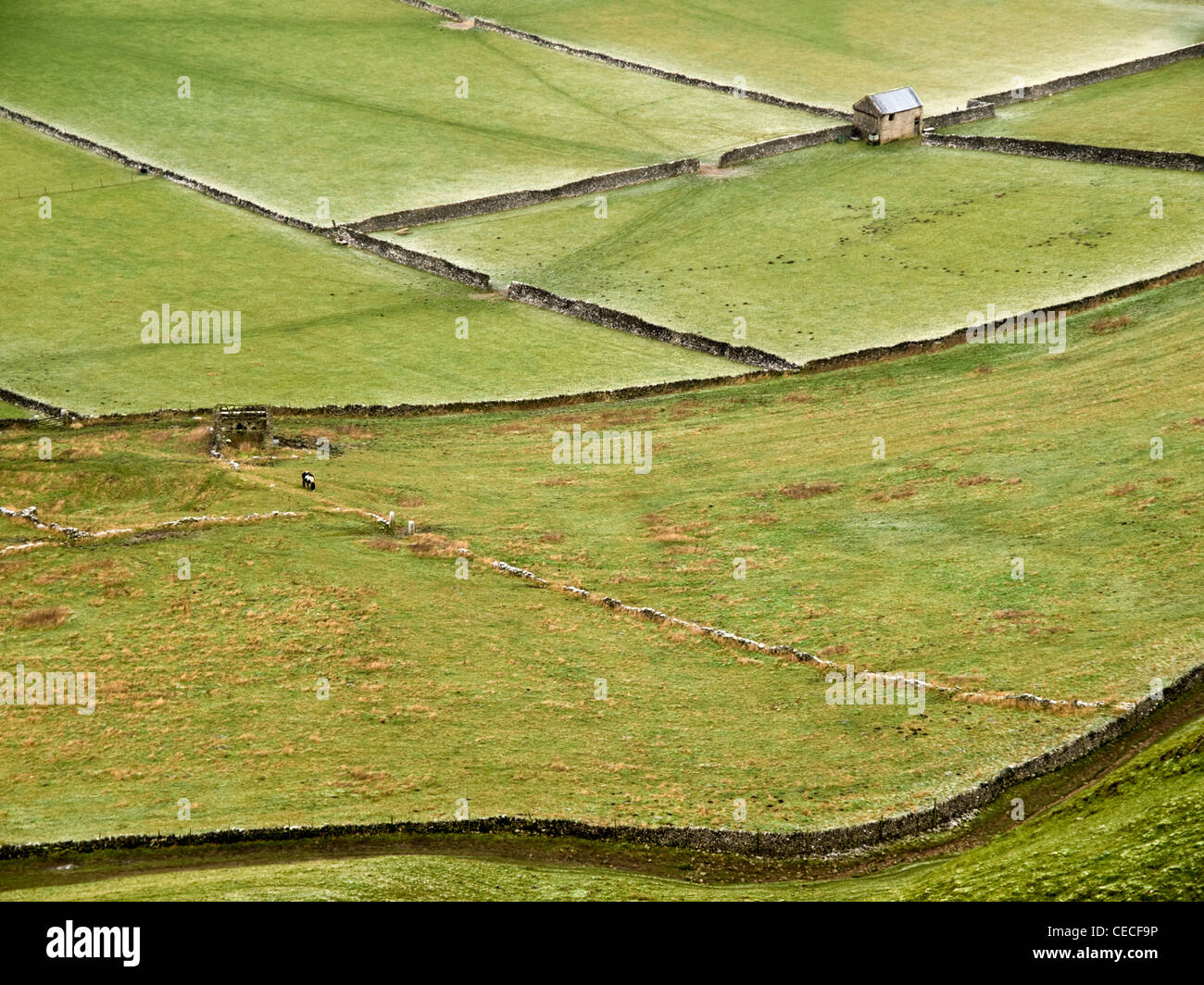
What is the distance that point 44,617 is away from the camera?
55.0m

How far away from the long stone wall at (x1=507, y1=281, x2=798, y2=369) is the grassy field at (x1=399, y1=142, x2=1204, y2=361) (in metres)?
1.18

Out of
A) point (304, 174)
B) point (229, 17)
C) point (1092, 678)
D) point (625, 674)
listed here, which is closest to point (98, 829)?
point (625, 674)

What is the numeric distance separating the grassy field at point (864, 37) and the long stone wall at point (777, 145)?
39.3 ft

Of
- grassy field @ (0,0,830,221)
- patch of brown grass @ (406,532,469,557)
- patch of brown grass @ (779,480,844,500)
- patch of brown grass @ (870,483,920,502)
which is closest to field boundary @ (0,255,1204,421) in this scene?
patch of brown grass @ (779,480,844,500)

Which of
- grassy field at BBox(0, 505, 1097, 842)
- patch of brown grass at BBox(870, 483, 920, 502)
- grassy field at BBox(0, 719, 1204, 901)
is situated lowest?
grassy field at BBox(0, 719, 1204, 901)

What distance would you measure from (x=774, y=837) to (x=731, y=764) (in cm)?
477

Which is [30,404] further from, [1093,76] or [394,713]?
[1093,76]

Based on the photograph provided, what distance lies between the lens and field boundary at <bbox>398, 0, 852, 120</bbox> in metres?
120

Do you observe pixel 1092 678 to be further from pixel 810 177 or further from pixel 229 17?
pixel 229 17

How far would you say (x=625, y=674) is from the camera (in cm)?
5144

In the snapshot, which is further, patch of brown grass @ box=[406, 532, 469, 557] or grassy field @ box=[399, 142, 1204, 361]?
grassy field @ box=[399, 142, 1204, 361]

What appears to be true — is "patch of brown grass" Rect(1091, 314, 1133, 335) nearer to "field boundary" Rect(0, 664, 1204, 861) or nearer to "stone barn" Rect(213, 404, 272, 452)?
"field boundary" Rect(0, 664, 1204, 861)

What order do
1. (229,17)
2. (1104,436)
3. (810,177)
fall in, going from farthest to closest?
(229,17)
(810,177)
(1104,436)

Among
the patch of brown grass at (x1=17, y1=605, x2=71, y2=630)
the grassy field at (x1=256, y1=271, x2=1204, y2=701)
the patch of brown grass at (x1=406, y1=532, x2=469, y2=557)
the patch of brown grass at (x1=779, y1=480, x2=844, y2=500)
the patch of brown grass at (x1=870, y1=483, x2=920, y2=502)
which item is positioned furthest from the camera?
the patch of brown grass at (x1=779, y1=480, x2=844, y2=500)
